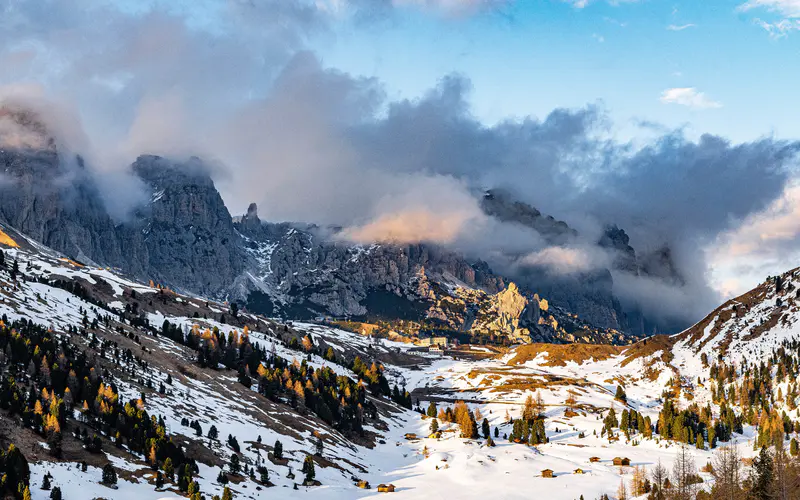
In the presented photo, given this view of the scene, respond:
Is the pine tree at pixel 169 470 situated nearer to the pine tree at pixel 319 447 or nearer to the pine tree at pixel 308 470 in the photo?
the pine tree at pixel 308 470

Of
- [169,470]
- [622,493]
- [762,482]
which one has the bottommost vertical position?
[169,470]

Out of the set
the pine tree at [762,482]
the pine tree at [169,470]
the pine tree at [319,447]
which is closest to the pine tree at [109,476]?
the pine tree at [169,470]

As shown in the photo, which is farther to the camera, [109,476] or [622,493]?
[622,493]

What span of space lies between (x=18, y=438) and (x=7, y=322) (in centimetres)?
8214

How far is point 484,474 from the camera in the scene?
161m

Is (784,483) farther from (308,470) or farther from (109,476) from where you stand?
(109,476)

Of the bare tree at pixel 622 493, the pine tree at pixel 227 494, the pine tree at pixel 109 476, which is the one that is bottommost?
the pine tree at pixel 227 494

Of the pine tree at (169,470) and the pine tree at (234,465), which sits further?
the pine tree at (234,465)

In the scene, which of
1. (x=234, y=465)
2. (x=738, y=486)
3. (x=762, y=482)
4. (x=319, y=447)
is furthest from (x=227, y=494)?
(x=762, y=482)

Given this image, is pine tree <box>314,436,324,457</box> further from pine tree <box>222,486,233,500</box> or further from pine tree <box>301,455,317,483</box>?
pine tree <box>222,486,233,500</box>

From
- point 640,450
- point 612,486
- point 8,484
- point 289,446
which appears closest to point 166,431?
point 289,446

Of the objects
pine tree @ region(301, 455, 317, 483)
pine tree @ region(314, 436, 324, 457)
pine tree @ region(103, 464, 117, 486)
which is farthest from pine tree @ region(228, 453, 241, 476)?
pine tree @ region(314, 436, 324, 457)

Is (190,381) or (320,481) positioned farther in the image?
(190,381)

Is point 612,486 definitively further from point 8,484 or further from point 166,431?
point 8,484
